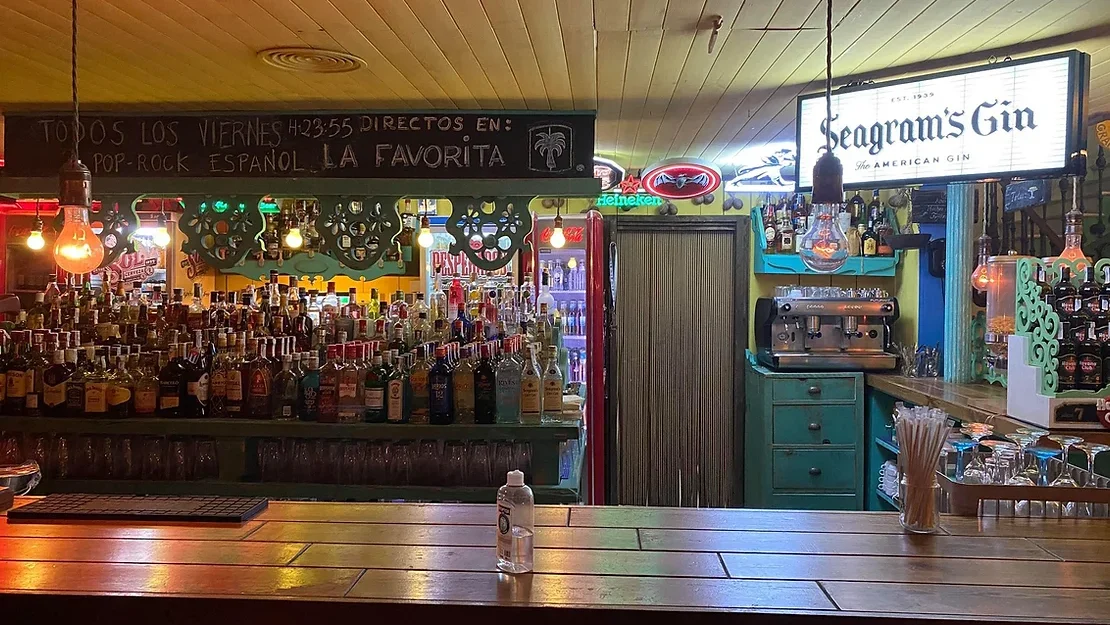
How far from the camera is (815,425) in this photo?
5.65 metres

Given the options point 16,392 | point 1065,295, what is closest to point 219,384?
point 16,392

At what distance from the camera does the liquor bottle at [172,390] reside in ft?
11.7

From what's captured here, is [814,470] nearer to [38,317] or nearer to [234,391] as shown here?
[234,391]

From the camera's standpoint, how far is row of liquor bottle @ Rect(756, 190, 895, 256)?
19.4 feet

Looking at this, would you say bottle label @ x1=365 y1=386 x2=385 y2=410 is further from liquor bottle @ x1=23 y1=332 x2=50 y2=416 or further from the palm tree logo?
liquor bottle @ x1=23 y1=332 x2=50 y2=416

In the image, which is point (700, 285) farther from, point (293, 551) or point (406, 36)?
point (293, 551)

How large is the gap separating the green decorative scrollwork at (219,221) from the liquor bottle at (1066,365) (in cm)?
366

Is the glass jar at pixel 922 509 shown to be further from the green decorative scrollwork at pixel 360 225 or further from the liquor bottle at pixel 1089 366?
the green decorative scrollwork at pixel 360 225

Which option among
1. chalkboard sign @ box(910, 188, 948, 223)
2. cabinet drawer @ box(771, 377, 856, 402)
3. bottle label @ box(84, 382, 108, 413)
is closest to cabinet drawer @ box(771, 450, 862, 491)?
cabinet drawer @ box(771, 377, 856, 402)

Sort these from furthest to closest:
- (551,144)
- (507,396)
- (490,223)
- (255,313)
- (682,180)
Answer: (682,180) → (255,313) → (551,144) → (490,223) → (507,396)

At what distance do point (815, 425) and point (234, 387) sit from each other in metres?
3.90

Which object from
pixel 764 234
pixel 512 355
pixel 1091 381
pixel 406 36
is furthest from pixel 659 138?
pixel 1091 381

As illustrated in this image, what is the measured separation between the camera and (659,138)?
4.96m

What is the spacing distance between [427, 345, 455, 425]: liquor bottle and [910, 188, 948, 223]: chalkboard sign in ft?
12.6
